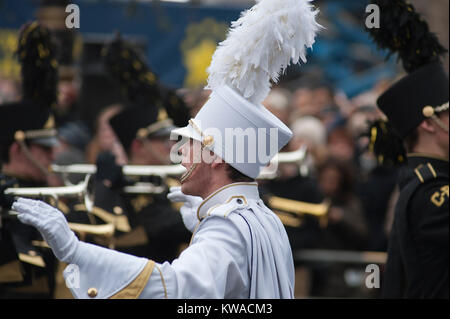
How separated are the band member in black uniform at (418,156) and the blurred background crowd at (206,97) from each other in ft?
2.59

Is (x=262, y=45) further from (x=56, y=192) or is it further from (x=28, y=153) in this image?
(x=28, y=153)

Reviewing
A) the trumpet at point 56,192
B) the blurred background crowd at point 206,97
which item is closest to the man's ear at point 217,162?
the trumpet at point 56,192

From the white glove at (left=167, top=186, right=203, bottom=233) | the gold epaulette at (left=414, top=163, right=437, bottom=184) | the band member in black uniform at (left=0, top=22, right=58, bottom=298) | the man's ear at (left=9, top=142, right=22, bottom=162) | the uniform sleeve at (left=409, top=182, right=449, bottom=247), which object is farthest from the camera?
the man's ear at (left=9, top=142, right=22, bottom=162)

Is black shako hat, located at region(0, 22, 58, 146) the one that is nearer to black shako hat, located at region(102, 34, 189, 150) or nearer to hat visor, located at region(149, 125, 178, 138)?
black shako hat, located at region(102, 34, 189, 150)

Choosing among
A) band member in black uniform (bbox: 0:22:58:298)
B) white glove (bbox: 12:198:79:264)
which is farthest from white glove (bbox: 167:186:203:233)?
white glove (bbox: 12:198:79:264)

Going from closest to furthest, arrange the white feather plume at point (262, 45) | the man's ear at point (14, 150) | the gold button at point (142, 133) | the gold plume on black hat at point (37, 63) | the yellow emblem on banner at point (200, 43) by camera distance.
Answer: the white feather plume at point (262, 45) < the man's ear at point (14, 150) < the gold plume on black hat at point (37, 63) < the gold button at point (142, 133) < the yellow emblem on banner at point (200, 43)

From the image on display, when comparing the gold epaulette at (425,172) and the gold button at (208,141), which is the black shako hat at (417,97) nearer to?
the gold epaulette at (425,172)

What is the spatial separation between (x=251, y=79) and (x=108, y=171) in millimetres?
2522

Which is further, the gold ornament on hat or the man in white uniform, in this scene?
the gold ornament on hat

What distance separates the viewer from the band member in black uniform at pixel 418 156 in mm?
4410

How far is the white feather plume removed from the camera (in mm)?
3350

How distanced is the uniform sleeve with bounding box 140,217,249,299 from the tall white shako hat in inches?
15.6

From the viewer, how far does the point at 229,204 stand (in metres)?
3.36

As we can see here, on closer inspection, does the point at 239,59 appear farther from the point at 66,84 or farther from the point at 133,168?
the point at 66,84
